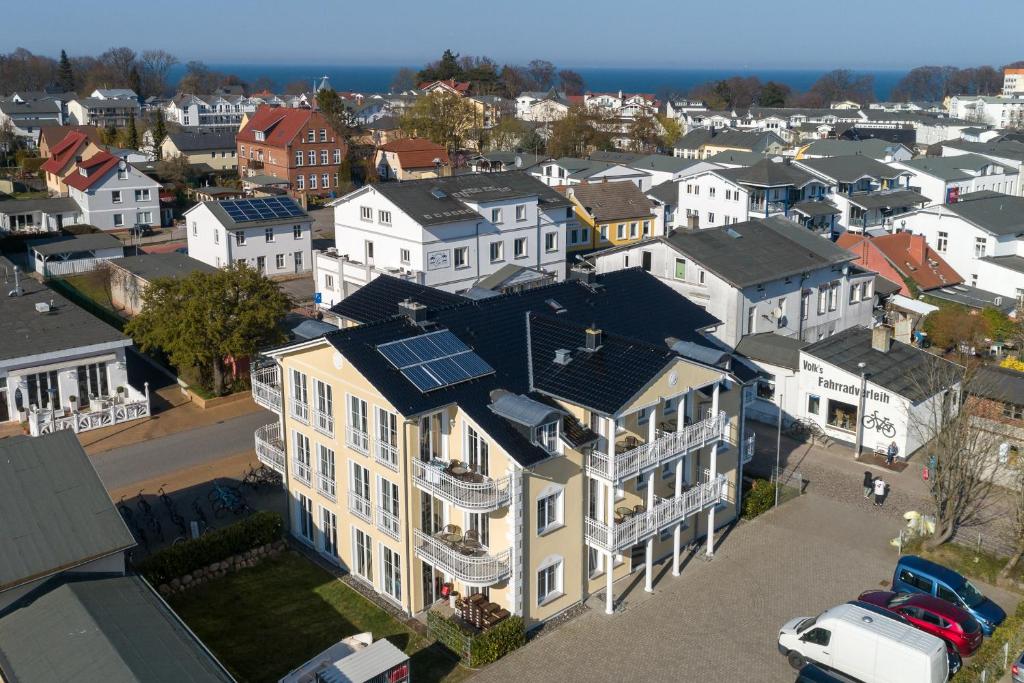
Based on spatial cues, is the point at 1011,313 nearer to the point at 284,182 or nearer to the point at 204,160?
the point at 284,182

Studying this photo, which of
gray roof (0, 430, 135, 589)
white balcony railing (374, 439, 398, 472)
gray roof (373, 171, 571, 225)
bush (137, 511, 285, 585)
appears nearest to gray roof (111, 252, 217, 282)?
gray roof (373, 171, 571, 225)

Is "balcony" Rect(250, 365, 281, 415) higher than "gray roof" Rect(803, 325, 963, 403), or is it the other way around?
"balcony" Rect(250, 365, 281, 415)

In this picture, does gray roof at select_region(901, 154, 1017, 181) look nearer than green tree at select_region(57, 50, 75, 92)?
Yes

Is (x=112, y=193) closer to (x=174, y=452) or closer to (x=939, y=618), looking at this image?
(x=174, y=452)

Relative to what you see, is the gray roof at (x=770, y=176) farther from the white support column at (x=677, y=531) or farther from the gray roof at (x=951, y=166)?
the white support column at (x=677, y=531)

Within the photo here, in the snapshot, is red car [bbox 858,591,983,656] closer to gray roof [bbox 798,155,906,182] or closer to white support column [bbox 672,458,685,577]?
white support column [bbox 672,458,685,577]

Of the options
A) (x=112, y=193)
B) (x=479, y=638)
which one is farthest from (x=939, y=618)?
(x=112, y=193)
